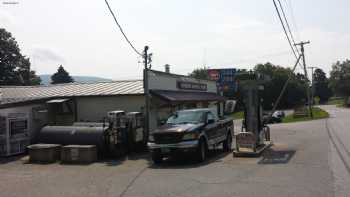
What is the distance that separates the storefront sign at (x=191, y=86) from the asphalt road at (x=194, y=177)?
32.0ft

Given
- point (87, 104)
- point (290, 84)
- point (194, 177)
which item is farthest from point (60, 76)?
point (194, 177)

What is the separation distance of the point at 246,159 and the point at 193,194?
618cm

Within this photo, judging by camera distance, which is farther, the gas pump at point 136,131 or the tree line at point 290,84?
the tree line at point 290,84

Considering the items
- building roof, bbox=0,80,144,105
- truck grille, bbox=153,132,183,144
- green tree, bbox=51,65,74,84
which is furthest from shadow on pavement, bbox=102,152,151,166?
green tree, bbox=51,65,74,84

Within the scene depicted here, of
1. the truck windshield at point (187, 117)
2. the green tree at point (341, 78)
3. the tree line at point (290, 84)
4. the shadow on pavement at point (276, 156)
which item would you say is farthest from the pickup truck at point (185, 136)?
the green tree at point (341, 78)

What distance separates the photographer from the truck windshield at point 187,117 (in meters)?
16.1

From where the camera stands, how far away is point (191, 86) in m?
28.8

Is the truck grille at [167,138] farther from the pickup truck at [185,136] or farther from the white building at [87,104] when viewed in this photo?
the white building at [87,104]

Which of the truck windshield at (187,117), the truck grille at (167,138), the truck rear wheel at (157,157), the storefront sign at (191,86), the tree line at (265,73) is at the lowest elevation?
the truck rear wheel at (157,157)

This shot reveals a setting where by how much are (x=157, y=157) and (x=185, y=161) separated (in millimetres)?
1119

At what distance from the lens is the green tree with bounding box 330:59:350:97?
11294cm

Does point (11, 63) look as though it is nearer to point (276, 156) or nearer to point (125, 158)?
point (125, 158)

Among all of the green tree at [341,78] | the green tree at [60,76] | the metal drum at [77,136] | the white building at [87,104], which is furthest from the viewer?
the green tree at [341,78]

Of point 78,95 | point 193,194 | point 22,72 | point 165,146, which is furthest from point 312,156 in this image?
point 22,72
